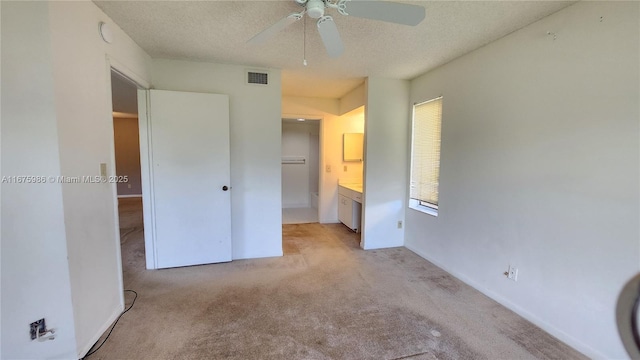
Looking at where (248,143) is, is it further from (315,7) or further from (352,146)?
(352,146)

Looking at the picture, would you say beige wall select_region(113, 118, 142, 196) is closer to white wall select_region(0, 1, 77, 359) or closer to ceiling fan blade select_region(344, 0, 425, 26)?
white wall select_region(0, 1, 77, 359)

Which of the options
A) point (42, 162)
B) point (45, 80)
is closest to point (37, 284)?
point (42, 162)

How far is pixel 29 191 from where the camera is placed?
59.9 inches

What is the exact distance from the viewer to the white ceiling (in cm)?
194

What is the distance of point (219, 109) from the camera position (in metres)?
3.07

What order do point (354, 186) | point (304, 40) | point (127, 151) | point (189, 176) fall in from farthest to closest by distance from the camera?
point (127, 151)
point (354, 186)
point (189, 176)
point (304, 40)

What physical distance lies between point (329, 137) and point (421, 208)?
2.11m

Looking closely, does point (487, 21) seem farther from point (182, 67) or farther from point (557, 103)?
point (182, 67)

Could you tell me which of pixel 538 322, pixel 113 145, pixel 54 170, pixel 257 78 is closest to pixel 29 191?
pixel 54 170

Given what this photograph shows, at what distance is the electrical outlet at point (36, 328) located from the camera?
1.58m

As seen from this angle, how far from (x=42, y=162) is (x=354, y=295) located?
2.45m

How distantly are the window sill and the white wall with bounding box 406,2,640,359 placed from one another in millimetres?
450

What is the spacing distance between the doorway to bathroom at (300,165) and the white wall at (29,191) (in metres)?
4.87

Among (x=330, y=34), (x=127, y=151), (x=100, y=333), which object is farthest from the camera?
(x=127, y=151)
